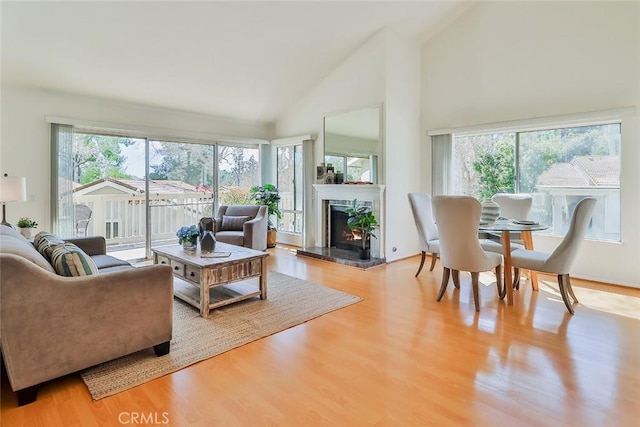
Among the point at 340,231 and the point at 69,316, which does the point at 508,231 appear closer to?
the point at 340,231

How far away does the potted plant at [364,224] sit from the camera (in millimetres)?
5066

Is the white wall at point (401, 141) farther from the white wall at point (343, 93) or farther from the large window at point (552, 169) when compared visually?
the large window at point (552, 169)

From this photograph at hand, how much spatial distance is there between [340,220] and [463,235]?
2829mm

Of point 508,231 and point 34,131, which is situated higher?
point 34,131

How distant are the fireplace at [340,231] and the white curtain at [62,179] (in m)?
3.83

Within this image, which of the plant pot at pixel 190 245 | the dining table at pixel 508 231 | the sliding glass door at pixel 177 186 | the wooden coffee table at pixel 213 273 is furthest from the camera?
the sliding glass door at pixel 177 186

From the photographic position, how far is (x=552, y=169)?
463 cm

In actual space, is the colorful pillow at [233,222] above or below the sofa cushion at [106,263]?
above

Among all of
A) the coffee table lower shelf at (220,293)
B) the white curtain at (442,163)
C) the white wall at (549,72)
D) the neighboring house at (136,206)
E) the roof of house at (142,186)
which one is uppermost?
the white wall at (549,72)

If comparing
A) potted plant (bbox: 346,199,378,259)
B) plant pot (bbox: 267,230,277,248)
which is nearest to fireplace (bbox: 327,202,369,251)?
potted plant (bbox: 346,199,378,259)

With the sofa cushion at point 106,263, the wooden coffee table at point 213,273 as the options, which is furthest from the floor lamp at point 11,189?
the wooden coffee table at point 213,273

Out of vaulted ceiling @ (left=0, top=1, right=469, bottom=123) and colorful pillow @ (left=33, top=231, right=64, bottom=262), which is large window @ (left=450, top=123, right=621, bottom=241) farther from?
colorful pillow @ (left=33, top=231, right=64, bottom=262)

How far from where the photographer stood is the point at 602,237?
4.28 m


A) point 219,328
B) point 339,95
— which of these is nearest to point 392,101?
point 339,95
